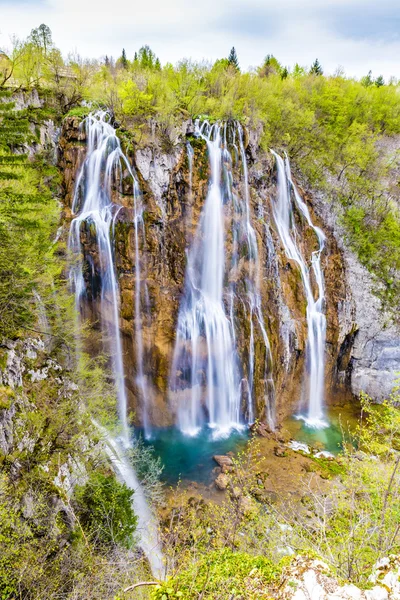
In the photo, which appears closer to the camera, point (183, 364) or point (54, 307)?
point (54, 307)

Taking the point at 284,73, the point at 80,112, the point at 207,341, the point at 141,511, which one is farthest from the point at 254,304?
the point at 284,73

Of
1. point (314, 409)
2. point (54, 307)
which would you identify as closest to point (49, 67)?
point (54, 307)

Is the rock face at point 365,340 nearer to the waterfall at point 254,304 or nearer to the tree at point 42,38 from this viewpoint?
the waterfall at point 254,304

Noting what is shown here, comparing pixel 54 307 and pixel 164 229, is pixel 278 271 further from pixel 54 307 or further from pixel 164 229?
pixel 54 307

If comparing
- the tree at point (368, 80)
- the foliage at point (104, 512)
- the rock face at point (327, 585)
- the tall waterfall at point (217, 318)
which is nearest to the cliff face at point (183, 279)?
the tall waterfall at point (217, 318)

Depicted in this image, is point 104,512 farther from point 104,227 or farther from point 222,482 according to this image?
point 104,227

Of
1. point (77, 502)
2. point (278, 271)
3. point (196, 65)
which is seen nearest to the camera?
point (77, 502)
